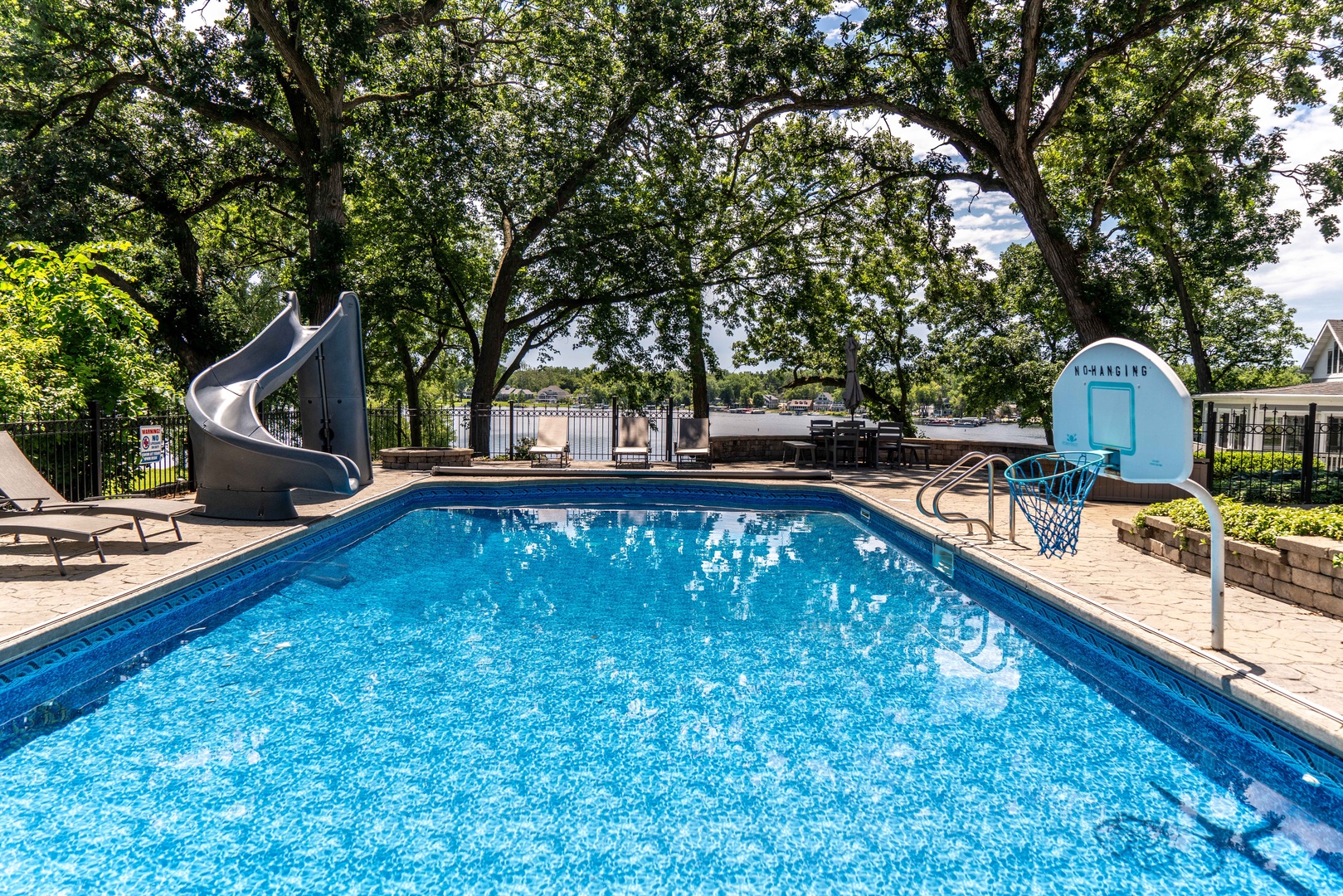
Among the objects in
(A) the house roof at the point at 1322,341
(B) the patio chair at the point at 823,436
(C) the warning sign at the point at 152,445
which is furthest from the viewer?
(A) the house roof at the point at 1322,341

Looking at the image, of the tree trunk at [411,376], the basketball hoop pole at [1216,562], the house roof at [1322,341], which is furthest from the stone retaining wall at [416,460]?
the house roof at [1322,341]

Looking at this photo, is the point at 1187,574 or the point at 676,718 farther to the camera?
the point at 1187,574

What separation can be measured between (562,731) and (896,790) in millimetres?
1784

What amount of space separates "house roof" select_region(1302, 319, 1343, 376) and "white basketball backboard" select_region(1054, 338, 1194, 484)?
35.6m

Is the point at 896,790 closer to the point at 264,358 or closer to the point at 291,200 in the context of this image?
the point at 264,358

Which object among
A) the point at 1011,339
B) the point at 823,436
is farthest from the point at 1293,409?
the point at 823,436

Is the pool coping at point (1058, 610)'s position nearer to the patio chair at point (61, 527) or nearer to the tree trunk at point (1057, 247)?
the patio chair at point (61, 527)

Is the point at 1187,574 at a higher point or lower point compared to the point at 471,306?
lower

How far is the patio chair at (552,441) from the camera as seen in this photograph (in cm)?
1488

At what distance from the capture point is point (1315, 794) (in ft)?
10.4

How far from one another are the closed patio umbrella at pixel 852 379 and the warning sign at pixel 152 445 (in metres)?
12.2

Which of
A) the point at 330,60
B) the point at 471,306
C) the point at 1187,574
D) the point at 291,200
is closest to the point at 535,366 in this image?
the point at 471,306

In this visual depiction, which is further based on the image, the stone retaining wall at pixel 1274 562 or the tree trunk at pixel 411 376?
the tree trunk at pixel 411 376

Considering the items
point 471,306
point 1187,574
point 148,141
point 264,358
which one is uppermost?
point 148,141
